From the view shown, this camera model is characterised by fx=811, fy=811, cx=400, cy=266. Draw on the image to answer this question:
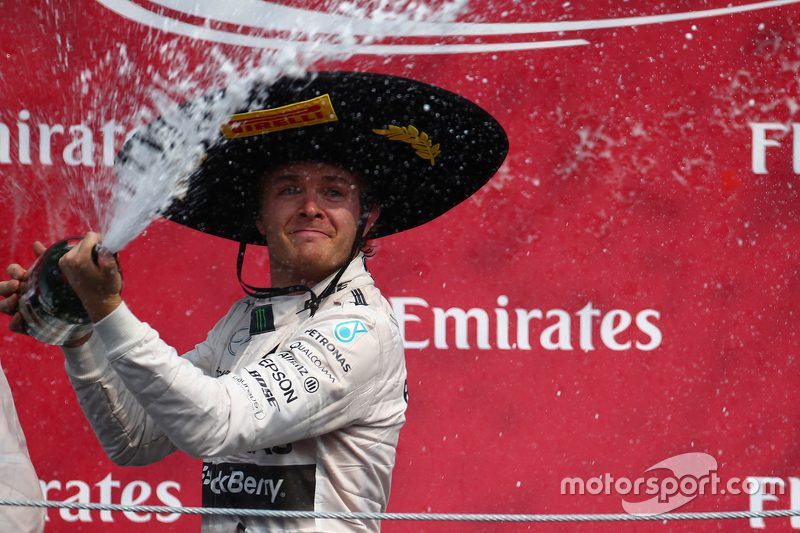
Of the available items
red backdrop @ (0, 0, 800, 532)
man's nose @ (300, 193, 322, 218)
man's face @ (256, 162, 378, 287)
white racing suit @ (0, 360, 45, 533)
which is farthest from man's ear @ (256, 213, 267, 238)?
red backdrop @ (0, 0, 800, 532)

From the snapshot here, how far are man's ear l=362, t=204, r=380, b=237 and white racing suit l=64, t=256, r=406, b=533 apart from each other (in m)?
0.19

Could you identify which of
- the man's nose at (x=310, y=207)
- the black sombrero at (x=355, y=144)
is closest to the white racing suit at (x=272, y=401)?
the man's nose at (x=310, y=207)

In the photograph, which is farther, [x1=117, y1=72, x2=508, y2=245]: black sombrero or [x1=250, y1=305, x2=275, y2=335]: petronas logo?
[x1=117, y1=72, x2=508, y2=245]: black sombrero

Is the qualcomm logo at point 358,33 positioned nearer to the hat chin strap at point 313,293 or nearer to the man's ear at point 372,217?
the man's ear at point 372,217

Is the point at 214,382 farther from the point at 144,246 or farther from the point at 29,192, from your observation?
the point at 29,192

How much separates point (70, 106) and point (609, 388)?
220cm

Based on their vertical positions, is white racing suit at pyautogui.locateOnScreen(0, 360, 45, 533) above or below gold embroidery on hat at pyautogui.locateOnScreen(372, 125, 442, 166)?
below

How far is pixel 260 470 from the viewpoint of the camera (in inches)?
62.1

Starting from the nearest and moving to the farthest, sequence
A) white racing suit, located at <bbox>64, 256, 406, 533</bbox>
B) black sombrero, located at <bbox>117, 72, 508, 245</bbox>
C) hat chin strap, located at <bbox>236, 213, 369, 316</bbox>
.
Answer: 1. white racing suit, located at <bbox>64, 256, 406, 533</bbox>
2. hat chin strap, located at <bbox>236, 213, 369, 316</bbox>
3. black sombrero, located at <bbox>117, 72, 508, 245</bbox>

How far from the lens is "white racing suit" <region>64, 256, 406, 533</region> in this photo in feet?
4.23

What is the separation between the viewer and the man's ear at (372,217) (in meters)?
1.93

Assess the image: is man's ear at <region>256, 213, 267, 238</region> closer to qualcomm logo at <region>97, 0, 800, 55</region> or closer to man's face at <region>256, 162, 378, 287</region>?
man's face at <region>256, 162, 378, 287</region>

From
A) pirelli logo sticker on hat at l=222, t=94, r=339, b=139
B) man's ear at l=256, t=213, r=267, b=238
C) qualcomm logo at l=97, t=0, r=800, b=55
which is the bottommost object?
man's ear at l=256, t=213, r=267, b=238

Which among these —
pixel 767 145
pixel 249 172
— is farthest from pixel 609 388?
pixel 249 172
